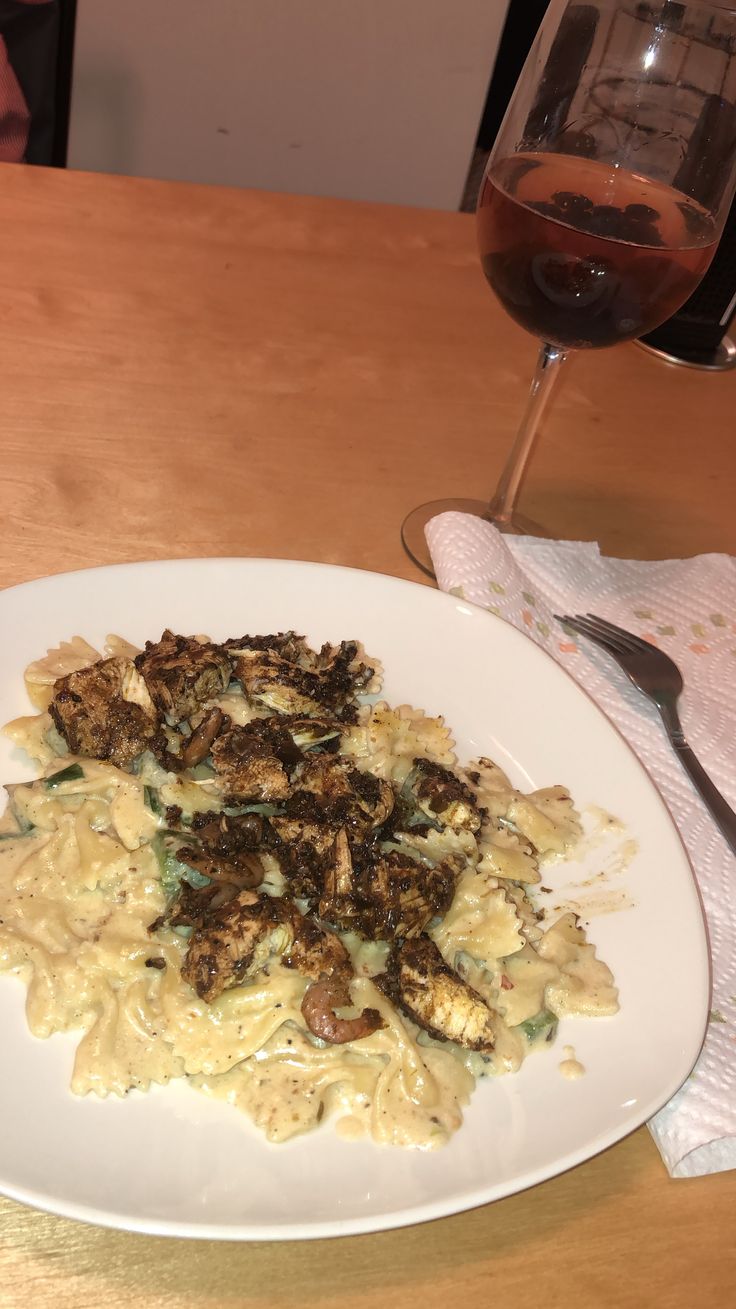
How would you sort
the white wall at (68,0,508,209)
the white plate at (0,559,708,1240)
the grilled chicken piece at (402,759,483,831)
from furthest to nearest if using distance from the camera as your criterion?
the white wall at (68,0,508,209), the grilled chicken piece at (402,759,483,831), the white plate at (0,559,708,1240)

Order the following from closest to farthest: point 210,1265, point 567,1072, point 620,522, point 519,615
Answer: point 210,1265, point 567,1072, point 519,615, point 620,522

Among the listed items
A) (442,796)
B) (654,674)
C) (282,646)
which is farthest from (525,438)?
(442,796)

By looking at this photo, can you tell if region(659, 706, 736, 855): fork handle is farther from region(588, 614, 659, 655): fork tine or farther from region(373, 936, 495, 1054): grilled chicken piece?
region(373, 936, 495, 1054): grilled chicken piece

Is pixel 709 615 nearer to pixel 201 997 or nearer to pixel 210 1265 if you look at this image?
pixel 201 997

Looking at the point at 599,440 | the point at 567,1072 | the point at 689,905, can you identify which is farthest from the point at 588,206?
the point at 567,1072

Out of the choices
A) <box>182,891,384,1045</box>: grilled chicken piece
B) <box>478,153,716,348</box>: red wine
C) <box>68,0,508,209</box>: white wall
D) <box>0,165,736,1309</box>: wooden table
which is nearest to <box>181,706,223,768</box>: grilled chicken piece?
<box>182,891,384,1045</box>: grilled chicken piece
